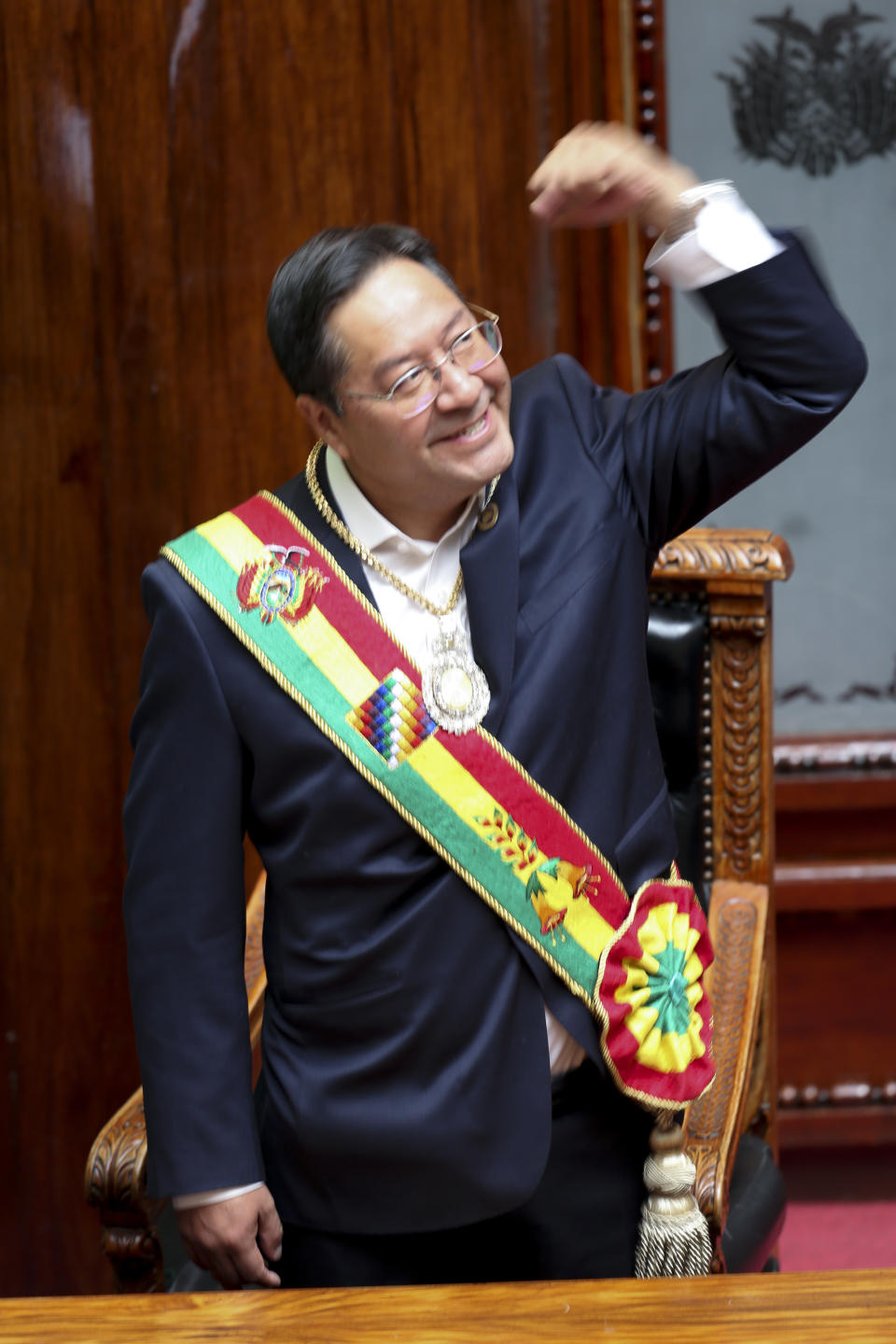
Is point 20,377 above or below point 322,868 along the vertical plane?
above

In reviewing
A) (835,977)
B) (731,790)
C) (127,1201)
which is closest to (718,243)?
(731,790)

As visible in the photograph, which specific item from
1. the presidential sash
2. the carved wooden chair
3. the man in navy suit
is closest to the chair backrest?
the carved wooden chair

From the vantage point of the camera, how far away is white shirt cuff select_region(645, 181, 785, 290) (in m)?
1.22

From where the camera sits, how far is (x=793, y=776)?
2471 mm

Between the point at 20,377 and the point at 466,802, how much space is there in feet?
4.06

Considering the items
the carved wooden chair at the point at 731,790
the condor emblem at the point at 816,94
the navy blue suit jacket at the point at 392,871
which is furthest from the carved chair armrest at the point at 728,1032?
the condor emblem at the point at 816,94

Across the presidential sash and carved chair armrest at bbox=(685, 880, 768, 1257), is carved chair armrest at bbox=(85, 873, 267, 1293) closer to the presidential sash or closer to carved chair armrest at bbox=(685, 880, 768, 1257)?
the presidential sash

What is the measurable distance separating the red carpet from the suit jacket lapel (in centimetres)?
150

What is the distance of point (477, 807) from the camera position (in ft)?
4.24

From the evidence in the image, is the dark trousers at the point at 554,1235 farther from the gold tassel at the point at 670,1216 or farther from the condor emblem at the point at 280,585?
the condor emblem at the point at 280,585

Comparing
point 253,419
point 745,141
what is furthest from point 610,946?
point 745,141

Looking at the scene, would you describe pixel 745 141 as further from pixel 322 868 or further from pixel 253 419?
pixel 322 868

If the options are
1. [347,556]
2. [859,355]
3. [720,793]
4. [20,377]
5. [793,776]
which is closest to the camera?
[859,355]

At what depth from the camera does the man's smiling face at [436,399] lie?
1265mm
